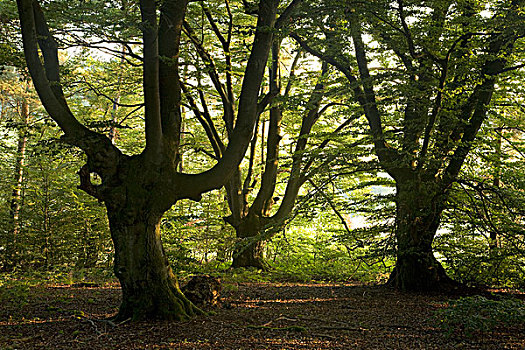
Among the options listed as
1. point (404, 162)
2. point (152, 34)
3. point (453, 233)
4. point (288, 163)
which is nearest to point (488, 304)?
point (404, 162)

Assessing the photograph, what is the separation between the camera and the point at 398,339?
15.4 feet

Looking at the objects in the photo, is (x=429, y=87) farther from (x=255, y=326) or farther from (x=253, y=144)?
(x=253, y=144)

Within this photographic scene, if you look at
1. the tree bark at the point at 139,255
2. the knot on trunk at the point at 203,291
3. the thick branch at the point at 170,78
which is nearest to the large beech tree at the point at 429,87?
the thick branch at the point at 170,78

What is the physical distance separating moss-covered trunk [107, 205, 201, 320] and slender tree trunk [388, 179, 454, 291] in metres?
3.89

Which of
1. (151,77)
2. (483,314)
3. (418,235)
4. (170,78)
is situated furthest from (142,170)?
(418,235)

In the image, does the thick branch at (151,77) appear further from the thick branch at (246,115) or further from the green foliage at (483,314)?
the green foliage at (483,314)

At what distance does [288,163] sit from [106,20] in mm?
6671

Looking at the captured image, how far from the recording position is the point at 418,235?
7516 mm

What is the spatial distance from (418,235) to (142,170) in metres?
4.80

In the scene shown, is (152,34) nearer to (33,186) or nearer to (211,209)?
(33,186)

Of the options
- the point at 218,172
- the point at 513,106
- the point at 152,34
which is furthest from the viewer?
the point at 513,106

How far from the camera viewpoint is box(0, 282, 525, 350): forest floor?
4.46 m

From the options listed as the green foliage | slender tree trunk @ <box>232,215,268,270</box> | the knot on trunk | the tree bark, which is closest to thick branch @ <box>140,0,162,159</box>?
the tree bark

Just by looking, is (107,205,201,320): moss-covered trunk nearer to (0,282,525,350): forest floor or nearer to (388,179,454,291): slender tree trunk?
(0,282,525,350): forest floor
